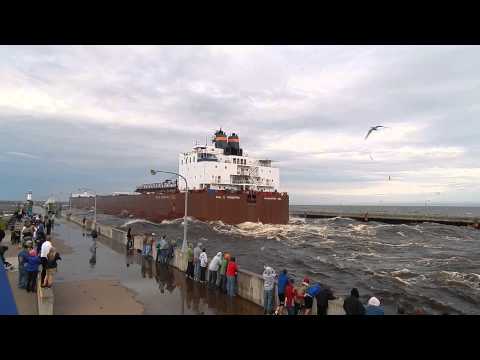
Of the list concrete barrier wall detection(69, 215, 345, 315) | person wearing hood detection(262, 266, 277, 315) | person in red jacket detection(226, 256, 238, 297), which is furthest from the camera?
person in red jacket detection(226, 256, 238, 297)

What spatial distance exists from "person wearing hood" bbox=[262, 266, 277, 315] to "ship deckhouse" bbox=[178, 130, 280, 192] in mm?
33400

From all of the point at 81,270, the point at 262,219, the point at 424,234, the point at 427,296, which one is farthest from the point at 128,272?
the point at 424,234

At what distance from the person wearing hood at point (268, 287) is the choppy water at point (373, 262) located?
19.5 feet

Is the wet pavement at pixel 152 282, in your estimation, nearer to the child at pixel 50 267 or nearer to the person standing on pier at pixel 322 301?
the person standing on pier at pixel 322 301

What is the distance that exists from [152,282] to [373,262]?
15.2 metres

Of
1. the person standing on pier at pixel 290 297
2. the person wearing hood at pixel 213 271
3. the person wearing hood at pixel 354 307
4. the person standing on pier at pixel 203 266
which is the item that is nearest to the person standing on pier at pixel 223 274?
the person wearing hood at pixel 213 271

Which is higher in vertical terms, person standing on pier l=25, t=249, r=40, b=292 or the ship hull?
the ship hull

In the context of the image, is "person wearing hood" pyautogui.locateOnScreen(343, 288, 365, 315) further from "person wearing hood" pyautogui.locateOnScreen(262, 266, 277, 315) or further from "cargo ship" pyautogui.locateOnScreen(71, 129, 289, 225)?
"cargo ship" pyautogui.locateOnScreen(71, 129, 289, 225)

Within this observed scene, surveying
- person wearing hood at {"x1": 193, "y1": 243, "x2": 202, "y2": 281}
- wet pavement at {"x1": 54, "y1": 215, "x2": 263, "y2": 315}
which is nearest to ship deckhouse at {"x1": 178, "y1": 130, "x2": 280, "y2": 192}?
wet pavement at {"x1": 54, "y1": 215, "x2": 263, "y2": 315}

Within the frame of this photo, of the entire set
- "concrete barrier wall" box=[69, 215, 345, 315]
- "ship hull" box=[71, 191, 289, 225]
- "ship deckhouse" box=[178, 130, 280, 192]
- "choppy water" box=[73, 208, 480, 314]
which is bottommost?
"choppy water" box=[73, 208, 480, 314]

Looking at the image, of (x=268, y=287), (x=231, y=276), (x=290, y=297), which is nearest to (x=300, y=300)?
(x=290, y=297)

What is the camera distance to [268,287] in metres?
9.20

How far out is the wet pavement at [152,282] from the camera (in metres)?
9.68

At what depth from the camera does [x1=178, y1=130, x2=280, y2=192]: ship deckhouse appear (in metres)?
43.0
